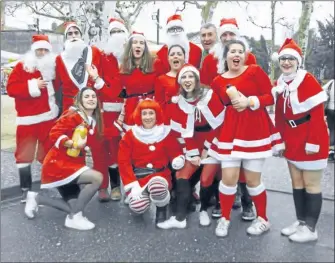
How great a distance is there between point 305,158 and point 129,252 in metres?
1.62

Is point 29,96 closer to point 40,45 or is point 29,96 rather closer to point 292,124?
point 40,45

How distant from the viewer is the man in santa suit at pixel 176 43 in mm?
4262

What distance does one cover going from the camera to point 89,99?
13.0 ft

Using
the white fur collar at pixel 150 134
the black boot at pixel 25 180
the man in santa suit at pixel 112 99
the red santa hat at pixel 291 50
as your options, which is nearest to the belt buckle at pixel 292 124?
the red santa hat at pixel 291 50

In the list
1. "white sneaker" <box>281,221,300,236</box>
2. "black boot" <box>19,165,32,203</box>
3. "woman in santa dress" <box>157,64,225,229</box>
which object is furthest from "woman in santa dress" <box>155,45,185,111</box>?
"black boot" <box>19,165,32,203</box>

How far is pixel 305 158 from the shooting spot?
3.41m

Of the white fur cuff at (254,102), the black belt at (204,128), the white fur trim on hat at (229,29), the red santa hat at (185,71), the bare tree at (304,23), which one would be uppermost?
the bare tree at (304,23)

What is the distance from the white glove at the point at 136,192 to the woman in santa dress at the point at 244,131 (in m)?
0.74

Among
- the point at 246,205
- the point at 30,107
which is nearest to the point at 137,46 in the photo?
the point at 30,107

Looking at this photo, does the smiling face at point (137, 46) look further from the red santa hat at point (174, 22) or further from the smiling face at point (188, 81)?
the smiling face at point (188, 81)

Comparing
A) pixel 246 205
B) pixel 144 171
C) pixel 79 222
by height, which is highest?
pixel 144 171

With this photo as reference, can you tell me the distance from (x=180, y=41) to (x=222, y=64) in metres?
0.71

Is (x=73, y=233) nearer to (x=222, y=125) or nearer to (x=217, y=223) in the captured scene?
(x=217, y=223)

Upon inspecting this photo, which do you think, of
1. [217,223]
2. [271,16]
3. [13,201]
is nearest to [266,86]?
[217,223]
